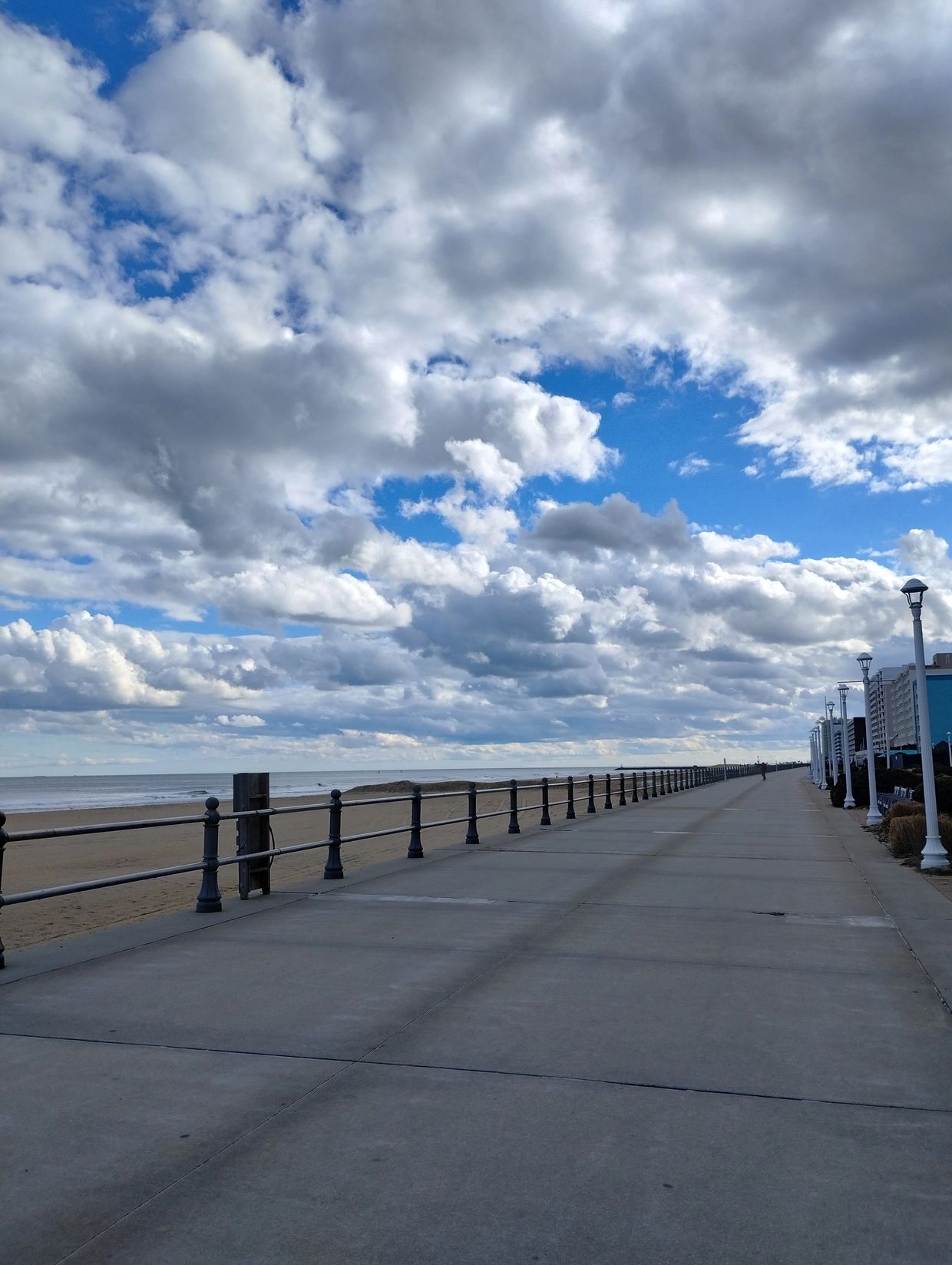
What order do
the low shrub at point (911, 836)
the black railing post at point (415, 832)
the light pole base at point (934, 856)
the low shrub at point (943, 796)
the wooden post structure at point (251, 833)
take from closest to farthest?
the wooden post structure at point (251, 833) < the black railing post at point (415, 832) < the light pole base at point (934, 856) < the low shrub at point (911, 836) < the low shrub at point (943, 796)

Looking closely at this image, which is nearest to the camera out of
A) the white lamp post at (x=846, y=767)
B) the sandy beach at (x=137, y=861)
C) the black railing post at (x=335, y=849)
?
the black railing post at (x=335, y=849)

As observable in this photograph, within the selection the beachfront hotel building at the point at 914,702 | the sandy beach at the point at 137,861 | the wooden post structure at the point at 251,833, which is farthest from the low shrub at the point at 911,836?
the beachfront hotel building at the point at 914,702

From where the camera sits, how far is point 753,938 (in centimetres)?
922

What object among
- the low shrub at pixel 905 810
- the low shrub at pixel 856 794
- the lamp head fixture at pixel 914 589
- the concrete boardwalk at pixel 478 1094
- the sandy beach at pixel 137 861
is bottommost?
the sandy beach at pixel 137 861

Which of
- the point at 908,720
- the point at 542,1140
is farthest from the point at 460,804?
the point at 908,720

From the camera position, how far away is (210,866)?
32.4 feet

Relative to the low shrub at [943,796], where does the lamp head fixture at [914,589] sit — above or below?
above

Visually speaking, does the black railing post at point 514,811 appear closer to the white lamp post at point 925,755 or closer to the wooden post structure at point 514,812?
the wooden post structure at point 514,812

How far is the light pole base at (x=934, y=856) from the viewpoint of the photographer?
1563 centimetres

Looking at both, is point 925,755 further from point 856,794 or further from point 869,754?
point 856,794

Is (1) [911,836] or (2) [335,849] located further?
(1) [911,836]

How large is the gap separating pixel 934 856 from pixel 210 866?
36.7 feet

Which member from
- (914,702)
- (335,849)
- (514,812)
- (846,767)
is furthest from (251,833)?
(914,702)

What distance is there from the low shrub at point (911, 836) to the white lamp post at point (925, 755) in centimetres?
83
